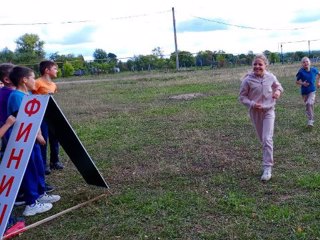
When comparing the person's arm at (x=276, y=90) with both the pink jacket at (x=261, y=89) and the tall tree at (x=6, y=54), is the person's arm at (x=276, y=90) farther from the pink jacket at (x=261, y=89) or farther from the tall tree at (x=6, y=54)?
the tall tree at (x=6, y=54)

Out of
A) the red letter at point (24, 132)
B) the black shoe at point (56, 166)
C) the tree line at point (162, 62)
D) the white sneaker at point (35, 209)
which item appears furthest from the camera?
the tree line at point (162, 62)

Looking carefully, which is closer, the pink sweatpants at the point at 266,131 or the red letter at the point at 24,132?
the red letter at the point at 24,132

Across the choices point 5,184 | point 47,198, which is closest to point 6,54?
point 47,198

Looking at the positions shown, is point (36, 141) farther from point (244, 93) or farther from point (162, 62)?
point (162, 62)

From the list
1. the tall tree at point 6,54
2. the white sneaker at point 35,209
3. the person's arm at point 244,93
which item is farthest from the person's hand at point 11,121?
the tall tree at point 6,54

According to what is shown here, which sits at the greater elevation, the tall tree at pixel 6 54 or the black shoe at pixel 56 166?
the tall tree at pixel 6 54

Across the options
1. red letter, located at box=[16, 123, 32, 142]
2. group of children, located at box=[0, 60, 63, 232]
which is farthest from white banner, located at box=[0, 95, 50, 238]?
group of children, located at box=[0, 60, 63, 232]

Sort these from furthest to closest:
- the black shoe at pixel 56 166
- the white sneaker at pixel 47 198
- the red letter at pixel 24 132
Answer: the black shoe at pixel 56 166, the white sneaker at pixel 47 198, the red letter at pixel 24 132

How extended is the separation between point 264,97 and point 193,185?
58.2 inches

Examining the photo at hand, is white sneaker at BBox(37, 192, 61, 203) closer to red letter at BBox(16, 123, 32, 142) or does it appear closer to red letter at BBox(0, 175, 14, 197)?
red letter at BBox(0, 175, 14, 197)

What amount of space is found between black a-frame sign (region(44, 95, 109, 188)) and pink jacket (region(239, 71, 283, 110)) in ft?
7.14

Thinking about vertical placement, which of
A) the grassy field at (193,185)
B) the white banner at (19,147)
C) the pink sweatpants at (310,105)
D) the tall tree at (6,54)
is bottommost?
the grassy field at (193,185)

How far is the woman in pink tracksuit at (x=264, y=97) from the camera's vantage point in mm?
5516

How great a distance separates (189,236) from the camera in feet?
13.1
